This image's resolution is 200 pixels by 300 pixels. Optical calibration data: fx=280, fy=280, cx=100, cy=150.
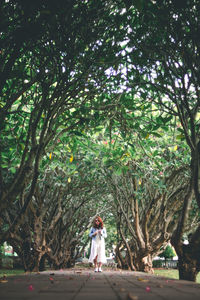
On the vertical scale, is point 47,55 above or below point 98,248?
above

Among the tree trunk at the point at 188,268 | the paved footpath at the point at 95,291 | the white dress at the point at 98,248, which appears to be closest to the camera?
the paved footpath at the point at 95,291

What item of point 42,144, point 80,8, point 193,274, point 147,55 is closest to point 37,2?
point 80,8

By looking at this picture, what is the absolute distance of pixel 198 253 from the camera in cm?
545

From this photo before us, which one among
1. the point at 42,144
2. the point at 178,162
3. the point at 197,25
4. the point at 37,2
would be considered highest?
the point at 197,25

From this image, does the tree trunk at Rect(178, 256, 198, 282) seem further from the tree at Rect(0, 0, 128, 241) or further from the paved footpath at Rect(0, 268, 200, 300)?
the tree at Rect(0, 0, 128, 241)

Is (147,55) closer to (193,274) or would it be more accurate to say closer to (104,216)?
(193,274)

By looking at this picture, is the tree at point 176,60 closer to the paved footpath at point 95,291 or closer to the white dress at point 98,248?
the paved footpath at point 95,291

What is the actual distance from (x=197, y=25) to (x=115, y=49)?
1.56 metres

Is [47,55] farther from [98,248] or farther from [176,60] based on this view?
[98,248]

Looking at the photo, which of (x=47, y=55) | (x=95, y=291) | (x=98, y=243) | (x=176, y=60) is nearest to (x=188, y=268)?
(x=95, y=291)

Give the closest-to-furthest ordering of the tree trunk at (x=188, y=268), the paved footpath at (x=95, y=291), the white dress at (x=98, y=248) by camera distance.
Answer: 1. the paved footpath at (x=95, y=291)
2. the tree trunk at (x=188, y=268)
3. the white dress at (x=98, y=248)

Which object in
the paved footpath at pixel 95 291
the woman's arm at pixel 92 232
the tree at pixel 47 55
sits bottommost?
Result: the paved footpath at pixel 95 291

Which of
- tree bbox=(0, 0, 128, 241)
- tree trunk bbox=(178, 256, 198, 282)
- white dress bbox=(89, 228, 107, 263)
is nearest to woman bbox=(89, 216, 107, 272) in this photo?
white dress bbox=(89, 228, 107, 263)

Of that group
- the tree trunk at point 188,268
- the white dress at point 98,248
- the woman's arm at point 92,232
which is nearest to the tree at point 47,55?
the tree trunk at point 188,268
